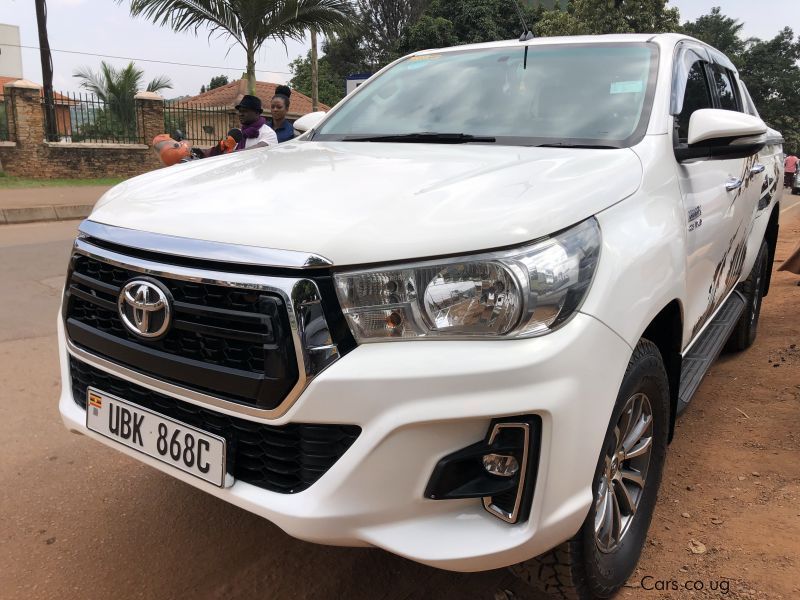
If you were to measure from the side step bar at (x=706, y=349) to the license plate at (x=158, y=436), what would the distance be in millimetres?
1638

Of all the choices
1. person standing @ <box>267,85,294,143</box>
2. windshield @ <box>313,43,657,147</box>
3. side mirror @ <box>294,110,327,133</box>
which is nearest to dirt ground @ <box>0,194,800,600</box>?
windshield @ <box>313,43,657,147</box>

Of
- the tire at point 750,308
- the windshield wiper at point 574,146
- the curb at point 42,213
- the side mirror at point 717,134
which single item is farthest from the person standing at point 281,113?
the curb at point 42,213

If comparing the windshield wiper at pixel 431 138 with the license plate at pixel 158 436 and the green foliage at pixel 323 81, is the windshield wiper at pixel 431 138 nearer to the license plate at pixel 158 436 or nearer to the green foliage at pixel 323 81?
the license plate at pixel 158 436

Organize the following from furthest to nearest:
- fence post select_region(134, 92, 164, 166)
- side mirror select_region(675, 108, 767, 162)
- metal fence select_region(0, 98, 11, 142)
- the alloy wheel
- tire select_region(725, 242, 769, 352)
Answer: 1. fence post select_region(134, 92, 164, 166)
2. metal fence select_region(0, 98, 11, 142)
3. tire select_region(725, 242, 769, 352)
4. side mirror select_region(675, 108, 767, 162)
5. the alloy wheel

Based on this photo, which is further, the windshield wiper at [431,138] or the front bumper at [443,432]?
the windshield wiper at [431,138]

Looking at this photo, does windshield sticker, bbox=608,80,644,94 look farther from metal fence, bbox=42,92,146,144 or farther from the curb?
metal fence, bbox=42,92,146,144

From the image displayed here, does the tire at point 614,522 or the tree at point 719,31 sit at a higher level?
the tree at point 719,31

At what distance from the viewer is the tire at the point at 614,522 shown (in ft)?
5.83

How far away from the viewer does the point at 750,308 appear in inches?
175

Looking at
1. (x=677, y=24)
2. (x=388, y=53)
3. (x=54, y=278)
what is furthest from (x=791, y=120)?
(x=54, y=278)

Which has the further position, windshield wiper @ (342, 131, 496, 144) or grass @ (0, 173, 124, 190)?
grass @ (0, 173, 124, 190)

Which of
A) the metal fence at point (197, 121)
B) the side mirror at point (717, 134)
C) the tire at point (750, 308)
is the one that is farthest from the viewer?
the metal fence at point (197, 121)

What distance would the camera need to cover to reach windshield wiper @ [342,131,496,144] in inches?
101

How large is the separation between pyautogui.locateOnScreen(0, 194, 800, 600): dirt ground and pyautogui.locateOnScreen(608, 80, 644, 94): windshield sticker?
1.59 metres
